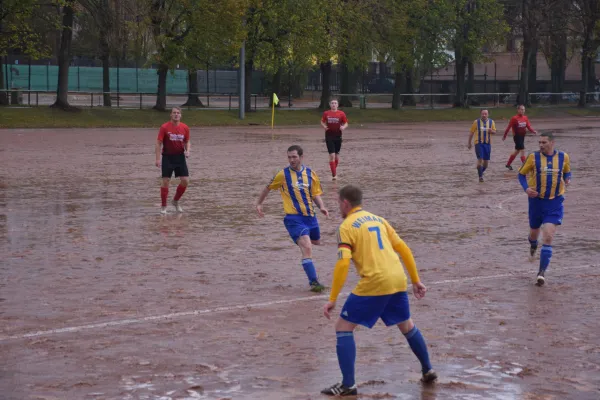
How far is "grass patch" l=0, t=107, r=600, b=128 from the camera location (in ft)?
149

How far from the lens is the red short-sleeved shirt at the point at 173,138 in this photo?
1736 centimetres

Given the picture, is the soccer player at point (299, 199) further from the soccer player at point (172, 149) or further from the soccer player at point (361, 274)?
the soccer player at point (172, 149)

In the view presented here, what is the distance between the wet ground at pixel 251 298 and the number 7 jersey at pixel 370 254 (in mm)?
849

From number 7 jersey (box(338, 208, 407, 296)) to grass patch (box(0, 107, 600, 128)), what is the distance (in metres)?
37.9

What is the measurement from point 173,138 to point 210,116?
35.0 m

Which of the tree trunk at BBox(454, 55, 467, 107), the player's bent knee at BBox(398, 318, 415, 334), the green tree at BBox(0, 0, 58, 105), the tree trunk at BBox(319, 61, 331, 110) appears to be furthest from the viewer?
the tree trunk at BBox(454, 55, 467, 107)

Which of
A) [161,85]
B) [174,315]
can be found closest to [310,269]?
[174,315]

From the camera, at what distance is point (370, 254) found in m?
7.30

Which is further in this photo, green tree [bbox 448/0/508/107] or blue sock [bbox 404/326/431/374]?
green tree [bbox 448/0/508/107]

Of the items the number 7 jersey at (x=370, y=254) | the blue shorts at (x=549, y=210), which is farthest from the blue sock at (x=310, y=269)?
the number 7 jersey at (x=370, y=254)

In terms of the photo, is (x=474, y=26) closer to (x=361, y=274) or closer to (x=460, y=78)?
(x=460, y=78)

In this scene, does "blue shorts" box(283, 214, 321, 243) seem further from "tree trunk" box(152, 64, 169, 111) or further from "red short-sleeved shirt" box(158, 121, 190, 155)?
"tree trunk" box(152, 64, 169, 111)

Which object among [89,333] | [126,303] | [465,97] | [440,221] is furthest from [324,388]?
[465,97]

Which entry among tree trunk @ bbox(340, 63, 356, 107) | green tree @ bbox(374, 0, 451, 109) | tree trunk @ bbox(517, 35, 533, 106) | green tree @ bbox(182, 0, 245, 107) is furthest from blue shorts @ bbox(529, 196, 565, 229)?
tree trunk @ bbox(517, 35, 533, 106)
